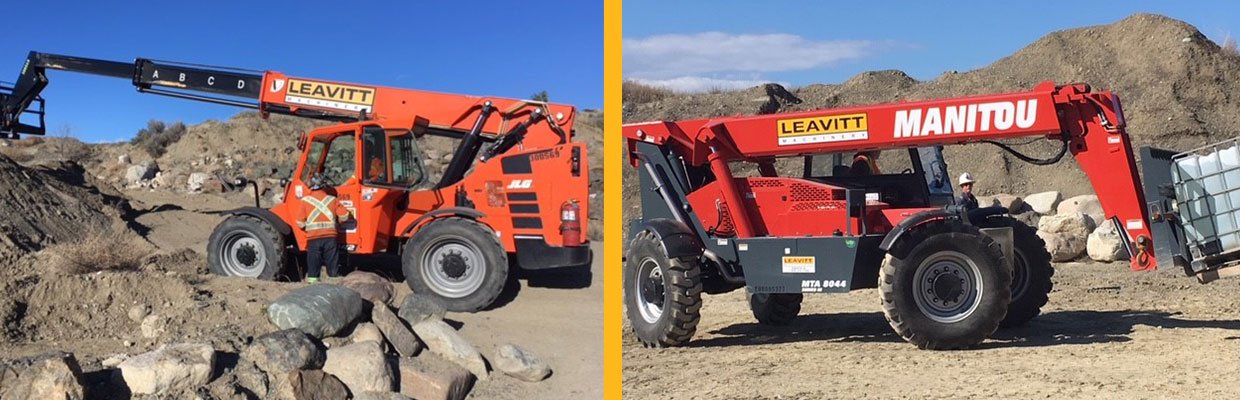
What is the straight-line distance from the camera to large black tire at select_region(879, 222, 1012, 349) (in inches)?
350

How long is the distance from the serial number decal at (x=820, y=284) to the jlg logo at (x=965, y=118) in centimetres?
141

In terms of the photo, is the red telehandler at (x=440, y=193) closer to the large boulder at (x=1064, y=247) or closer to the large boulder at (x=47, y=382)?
the large boulder at (x=47, y=382)

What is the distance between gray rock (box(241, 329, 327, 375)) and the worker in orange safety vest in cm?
322

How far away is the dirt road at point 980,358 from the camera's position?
24.0ft

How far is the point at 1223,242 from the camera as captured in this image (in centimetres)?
909

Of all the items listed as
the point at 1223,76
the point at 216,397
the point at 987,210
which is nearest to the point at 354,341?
the point at 216,397

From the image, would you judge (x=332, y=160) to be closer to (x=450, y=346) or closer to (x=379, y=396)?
(x=450, y=346)

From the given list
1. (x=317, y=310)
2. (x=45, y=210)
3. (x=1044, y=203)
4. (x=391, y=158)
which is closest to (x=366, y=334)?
(x=317, y=310)

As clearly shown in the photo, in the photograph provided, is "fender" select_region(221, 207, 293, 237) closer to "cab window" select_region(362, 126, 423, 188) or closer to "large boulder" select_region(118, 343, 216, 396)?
"cab window" select_region(362, 126, 423, 188)

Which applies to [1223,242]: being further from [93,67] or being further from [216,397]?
[93,67]

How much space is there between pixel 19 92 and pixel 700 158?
11626 mm

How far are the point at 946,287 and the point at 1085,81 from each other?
86.4 feet

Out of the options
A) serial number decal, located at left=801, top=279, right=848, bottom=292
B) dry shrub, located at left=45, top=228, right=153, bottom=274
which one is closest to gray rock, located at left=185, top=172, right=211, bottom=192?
dry shrub, located at left=45, top=228, right=153, bottom=274

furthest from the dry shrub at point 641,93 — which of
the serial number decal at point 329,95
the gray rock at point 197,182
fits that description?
the serial number decal at point 329,95
